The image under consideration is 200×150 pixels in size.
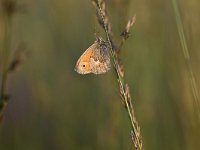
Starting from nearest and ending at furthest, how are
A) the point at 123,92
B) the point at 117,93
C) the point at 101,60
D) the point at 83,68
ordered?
the point at 123,92 → the point at 101,60 → the point at 83,68 → the point at 117,93

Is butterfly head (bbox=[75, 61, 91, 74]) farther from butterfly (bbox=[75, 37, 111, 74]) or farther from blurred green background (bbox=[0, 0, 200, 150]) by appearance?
blurred green background (bbox=[0, 0, 200, 150])

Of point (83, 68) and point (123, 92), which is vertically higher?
point (83, 68)

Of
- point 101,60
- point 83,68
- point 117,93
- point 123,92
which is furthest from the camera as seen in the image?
point 117,93

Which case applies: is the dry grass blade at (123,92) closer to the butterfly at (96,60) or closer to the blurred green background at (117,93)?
the butterfly at (96,60)

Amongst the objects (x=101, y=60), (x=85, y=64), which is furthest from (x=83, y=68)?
(x=101, y=60)

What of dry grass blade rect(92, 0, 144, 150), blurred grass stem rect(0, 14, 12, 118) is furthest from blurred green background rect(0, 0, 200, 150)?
dry grass blade rect(92, 0, 144, 150)

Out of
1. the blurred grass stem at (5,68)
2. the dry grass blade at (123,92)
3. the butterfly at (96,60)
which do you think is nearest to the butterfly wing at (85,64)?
the butterfly at (96,60)

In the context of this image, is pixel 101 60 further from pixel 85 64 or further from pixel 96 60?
pixel 85 64
